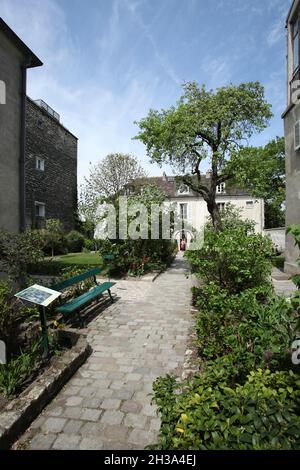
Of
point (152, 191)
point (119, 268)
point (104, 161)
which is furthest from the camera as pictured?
point (104, 161)

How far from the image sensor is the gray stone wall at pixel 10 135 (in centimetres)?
728

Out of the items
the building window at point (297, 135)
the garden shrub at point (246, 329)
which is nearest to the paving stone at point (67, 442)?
the garden shrub at point (246, 329)

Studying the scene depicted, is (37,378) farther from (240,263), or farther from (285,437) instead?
(240,263)

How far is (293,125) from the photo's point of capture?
11.9 meters

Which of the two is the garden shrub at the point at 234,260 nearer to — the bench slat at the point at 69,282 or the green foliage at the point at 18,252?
the bench slat at the point at 69,282

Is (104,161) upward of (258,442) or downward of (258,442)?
upward

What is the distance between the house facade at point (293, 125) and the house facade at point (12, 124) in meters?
9.85

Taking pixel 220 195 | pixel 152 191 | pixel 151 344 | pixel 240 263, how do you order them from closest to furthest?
pixel 151 344 < pixel 240 263 < pixel 152 191 < pixel 220 195

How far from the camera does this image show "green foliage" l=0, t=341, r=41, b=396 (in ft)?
11.1

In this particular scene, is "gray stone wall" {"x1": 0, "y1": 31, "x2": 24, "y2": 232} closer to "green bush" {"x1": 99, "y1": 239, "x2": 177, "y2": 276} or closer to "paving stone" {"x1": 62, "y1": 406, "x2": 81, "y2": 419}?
"green bush" {"x1": 99, "y1": 239, "x2": 177, "y2": 276}

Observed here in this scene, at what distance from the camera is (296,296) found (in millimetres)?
2479

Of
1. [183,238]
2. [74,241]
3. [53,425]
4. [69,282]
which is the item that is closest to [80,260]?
[74,241]
